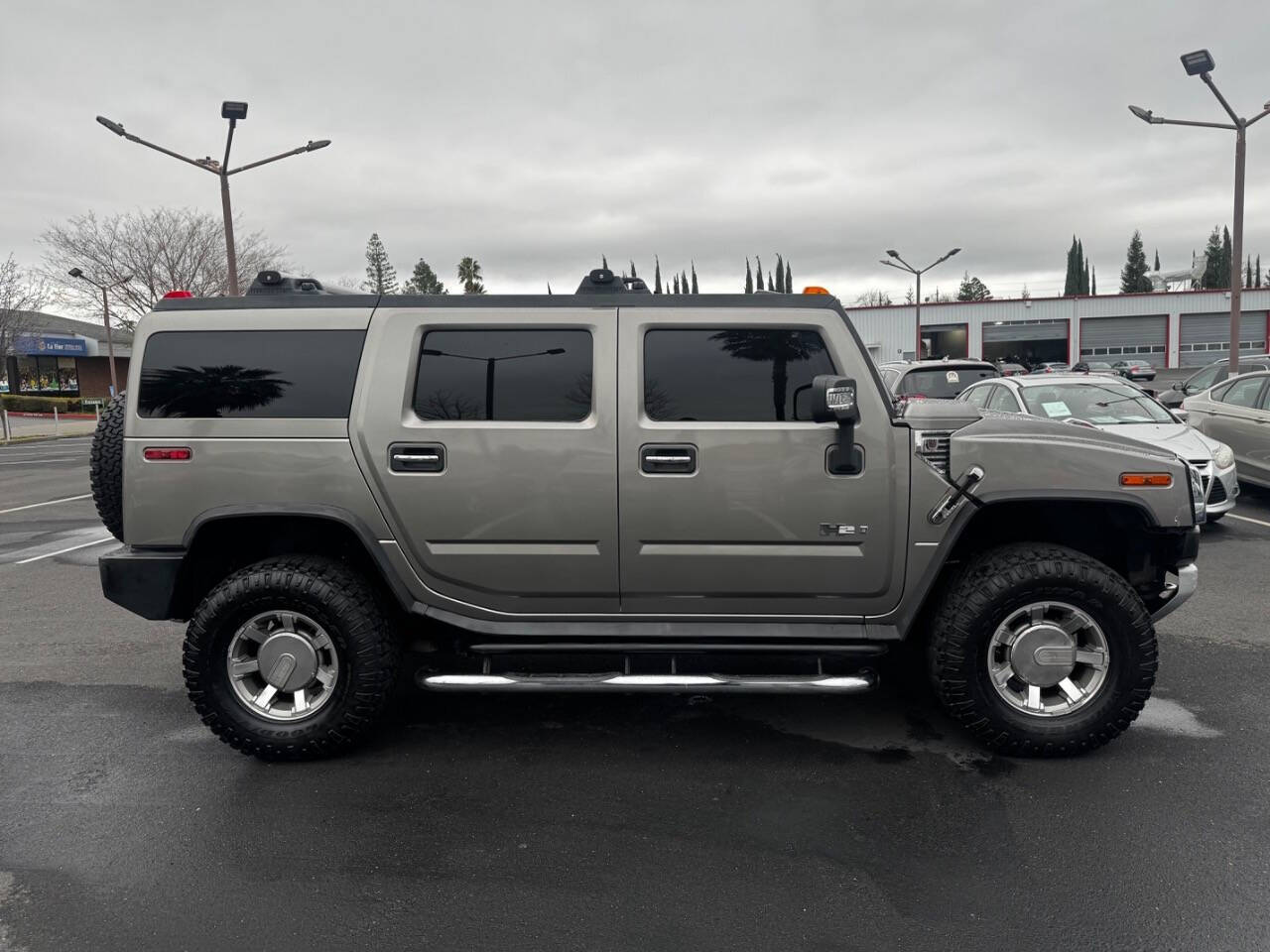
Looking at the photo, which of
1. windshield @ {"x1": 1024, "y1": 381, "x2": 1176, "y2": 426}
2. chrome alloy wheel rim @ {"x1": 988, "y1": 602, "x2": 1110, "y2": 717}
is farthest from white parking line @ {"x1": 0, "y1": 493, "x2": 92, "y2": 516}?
windshield @ {"x1": 1024, "y1": 381, "x2": 1176, "y2": 426}

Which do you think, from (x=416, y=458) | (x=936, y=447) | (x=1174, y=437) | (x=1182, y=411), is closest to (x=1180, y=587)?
(x=936, y=447)

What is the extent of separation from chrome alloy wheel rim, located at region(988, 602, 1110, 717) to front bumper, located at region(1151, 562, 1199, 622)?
16.7 inches

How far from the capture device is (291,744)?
379 centimetres

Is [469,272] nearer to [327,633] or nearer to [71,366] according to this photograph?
[71,366]

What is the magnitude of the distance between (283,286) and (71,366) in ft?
202

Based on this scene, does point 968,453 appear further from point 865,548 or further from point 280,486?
point 280,486

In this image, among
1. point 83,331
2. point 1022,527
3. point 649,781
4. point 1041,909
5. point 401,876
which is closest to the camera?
point 1041,909

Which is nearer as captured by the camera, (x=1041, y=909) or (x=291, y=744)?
(x=1041, y=909)

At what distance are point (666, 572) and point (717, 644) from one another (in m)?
0.38

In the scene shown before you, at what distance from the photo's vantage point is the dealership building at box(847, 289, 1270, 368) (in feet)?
184

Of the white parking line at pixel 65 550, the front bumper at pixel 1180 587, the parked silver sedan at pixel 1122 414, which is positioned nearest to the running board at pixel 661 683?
the front bumper at pixel 1180 587

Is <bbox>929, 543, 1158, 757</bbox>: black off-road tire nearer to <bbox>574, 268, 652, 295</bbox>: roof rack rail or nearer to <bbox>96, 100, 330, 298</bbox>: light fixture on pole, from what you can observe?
<bbox>574, 268, 652, 295</bbox>: roof rack rail

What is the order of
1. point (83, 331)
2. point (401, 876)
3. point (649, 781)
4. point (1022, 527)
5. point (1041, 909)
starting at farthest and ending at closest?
point (83, 331) → point (1022, 527) → point (649, 781) → point (401, 876) → point (1041, 909)

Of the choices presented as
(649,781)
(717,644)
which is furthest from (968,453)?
(649,781)
